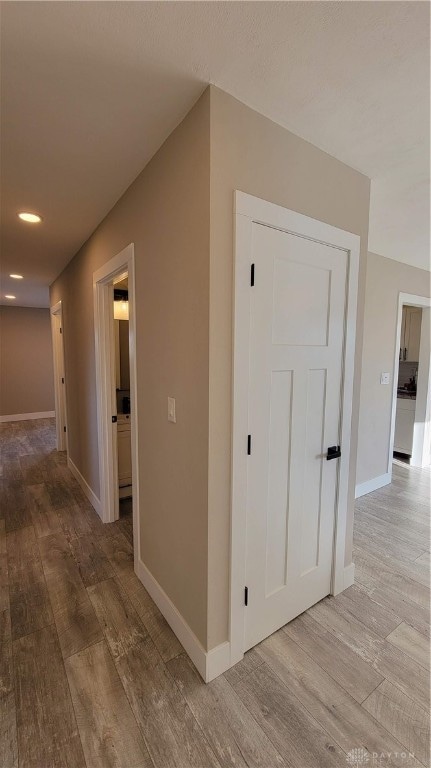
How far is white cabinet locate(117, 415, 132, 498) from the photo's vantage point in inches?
126

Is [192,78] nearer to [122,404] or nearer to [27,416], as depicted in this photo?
[122,404]

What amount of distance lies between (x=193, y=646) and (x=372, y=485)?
264 cm

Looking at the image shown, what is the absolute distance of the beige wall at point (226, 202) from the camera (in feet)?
3.98

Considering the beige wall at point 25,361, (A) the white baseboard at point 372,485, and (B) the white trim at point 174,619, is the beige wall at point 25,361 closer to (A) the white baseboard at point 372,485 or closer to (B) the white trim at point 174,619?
→ (B) the white trim at point 174,619

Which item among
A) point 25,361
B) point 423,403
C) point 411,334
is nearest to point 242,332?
point 423,403

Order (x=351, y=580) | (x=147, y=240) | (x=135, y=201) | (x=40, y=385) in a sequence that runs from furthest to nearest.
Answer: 1. (x=40, y=385)
2. (x=351, y=580)
3. (x=135, y=201)
4. (x=147, y=240)

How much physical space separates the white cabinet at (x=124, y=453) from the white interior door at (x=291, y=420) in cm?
199

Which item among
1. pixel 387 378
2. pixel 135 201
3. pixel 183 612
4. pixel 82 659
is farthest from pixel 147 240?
pixel 387 378

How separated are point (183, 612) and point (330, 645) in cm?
77

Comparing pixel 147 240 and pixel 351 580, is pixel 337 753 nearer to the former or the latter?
pixel 351 580

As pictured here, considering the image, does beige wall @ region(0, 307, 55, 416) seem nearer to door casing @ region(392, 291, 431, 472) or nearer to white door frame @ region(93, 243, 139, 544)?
white door frame @ region(93, 243, 139, 544)

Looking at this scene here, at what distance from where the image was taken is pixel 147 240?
5.60 ft

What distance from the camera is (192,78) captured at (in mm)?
1145

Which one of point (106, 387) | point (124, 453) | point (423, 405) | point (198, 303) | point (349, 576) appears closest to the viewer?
point (198, 303)
